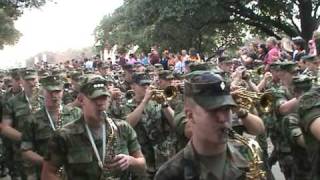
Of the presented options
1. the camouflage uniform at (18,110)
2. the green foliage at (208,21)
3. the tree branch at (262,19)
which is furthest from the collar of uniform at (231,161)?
the tree branch at (262,19)

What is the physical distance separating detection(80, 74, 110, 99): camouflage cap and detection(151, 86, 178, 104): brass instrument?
81.9 inches

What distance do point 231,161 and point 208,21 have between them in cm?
2697

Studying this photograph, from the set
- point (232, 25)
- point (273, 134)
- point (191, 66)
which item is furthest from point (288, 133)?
point (232, 25)

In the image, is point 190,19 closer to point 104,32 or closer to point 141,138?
point 104,32

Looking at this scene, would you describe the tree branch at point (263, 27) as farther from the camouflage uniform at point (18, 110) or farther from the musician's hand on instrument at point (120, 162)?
the musician's hand on instrument at point (120, 162)

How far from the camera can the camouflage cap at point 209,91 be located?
3209 mm

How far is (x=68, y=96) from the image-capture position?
9.98 m

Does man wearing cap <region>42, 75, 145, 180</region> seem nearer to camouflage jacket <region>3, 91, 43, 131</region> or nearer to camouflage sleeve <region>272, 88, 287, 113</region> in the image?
camouflage sleeve <region>272, 88, 287, 113</region>

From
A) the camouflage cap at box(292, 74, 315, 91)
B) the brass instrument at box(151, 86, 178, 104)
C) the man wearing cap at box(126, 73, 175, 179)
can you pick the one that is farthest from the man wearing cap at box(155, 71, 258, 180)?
the man wearing cap at box(126, 73, 175, 179)

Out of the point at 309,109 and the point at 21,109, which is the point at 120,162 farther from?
the point at 21,109

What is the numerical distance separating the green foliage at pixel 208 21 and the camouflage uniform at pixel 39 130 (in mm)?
21187

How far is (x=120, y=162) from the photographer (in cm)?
482

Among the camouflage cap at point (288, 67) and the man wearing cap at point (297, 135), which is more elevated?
the camouflage cap at point (288, 67)

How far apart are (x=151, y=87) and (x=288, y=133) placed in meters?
1.87
